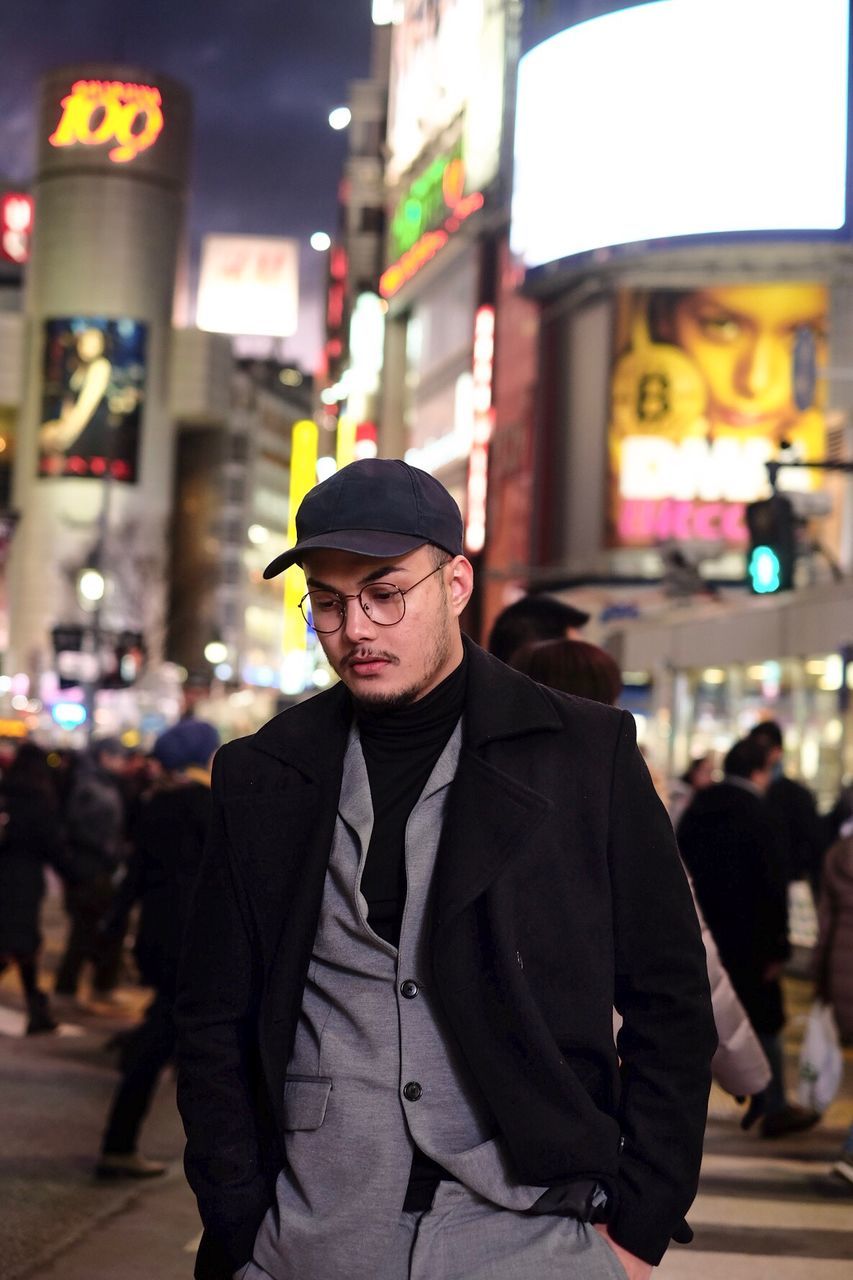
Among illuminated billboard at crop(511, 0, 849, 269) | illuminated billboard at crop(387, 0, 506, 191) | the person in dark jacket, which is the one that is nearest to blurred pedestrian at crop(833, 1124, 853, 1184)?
the person in dark jacket

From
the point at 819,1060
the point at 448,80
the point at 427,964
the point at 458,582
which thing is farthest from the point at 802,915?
the point at 448,80

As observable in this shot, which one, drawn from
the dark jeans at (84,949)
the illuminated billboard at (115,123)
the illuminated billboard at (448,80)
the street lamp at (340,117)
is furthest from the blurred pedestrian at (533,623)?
the illuminated billboard at (115,123)

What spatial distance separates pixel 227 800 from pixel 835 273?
37.8 m

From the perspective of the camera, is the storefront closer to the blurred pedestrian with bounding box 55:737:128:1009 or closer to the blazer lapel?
the blurred pedestrian with bounding box 55:737:128:1009

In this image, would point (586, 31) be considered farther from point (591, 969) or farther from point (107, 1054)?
point (591, 969)

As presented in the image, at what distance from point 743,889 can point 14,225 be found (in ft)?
459

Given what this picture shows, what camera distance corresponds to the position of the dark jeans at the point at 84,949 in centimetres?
1520

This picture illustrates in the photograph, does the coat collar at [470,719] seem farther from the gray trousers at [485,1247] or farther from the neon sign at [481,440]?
the neon sign at [481,440]

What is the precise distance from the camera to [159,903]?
9.56 m

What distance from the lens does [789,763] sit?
23016 millimetres

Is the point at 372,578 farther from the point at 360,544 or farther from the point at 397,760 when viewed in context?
the point at 397,760

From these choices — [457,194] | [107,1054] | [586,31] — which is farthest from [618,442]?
[107,1054]

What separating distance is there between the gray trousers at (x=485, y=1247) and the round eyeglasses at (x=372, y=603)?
2.74 feet

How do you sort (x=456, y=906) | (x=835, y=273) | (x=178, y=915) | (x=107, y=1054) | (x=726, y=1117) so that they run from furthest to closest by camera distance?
(x=835, y=273) < (x=107, y=1054) < (x=726, y=1117) < (x=178, y=915) < (x=456, y=906)
